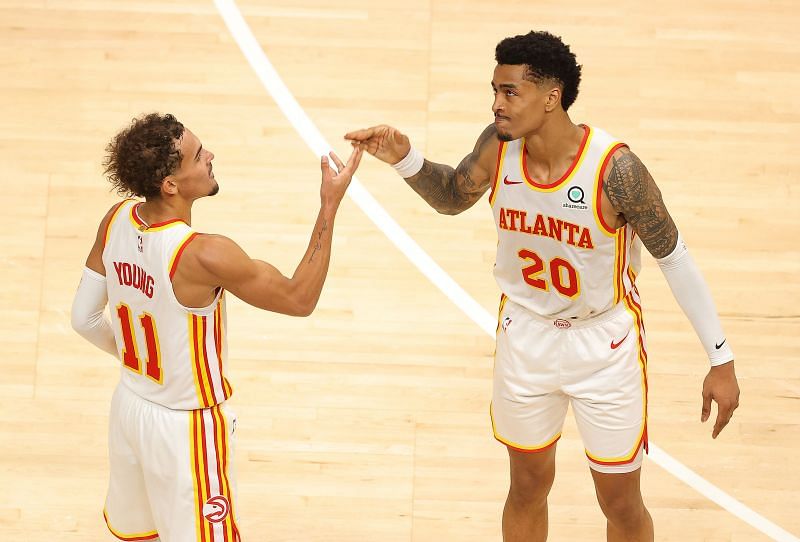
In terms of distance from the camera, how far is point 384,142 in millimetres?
3877

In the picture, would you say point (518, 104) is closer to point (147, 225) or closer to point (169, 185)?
point (169, 185)

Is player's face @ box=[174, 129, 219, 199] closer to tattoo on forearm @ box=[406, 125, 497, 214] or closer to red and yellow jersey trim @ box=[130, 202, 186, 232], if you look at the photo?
red and yellow jersey trim @ box=[130, 202, 186, 232]

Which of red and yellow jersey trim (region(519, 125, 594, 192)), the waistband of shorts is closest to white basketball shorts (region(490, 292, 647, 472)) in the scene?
the waistband of shorts

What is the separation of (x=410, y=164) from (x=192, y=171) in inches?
33.4

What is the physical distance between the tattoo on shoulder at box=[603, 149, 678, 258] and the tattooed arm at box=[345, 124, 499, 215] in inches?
18.3

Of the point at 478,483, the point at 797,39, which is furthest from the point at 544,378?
the point at 797,39

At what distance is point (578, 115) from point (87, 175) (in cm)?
274

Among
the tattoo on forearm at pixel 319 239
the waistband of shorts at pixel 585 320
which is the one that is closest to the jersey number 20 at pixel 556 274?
the waistband of shorts at pixel 585 320

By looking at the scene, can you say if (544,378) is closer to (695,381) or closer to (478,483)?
(478,483)

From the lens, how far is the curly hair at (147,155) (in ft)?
11.2

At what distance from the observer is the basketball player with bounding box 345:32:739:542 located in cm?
357

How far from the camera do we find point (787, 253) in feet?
18.8

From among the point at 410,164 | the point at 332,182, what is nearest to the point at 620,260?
the point at 410,164

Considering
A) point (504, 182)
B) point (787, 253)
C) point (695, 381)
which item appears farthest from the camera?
point (787, 253)
